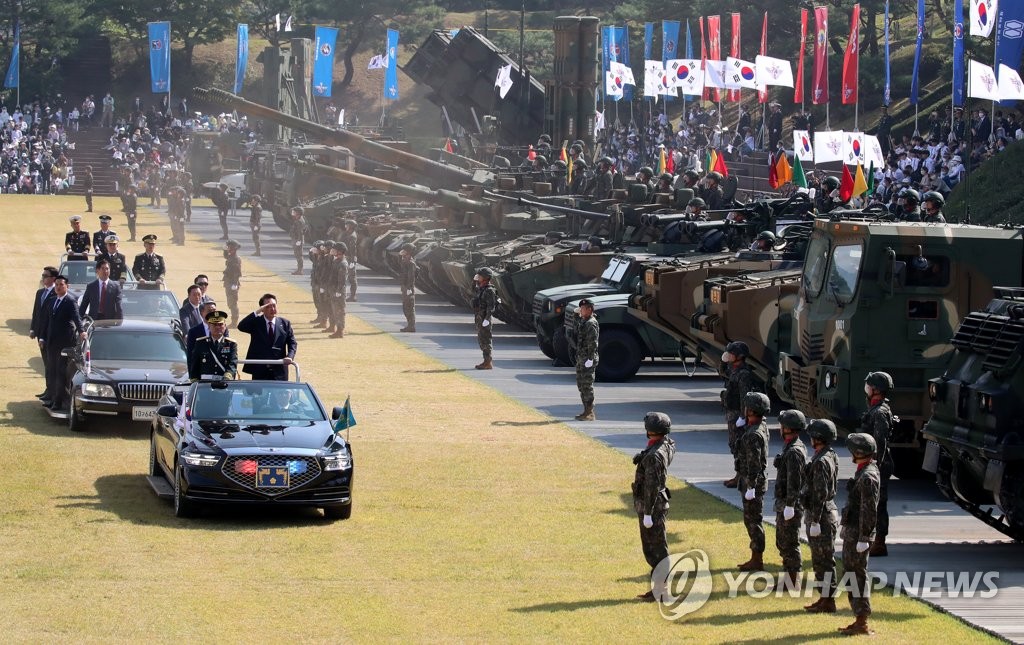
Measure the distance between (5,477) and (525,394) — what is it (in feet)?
29.9

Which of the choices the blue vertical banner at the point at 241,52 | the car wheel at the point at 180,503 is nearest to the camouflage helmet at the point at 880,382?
the car wheel at the point at 180,503

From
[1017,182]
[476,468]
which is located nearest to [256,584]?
[476,468]

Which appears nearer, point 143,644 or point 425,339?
point 143,644

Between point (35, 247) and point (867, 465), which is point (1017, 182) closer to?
point (867, 465)

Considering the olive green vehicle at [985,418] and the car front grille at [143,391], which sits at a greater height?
the olive green vehicle at [985,418]

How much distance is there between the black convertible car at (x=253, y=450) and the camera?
14.2 metres

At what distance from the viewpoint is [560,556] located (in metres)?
13.4

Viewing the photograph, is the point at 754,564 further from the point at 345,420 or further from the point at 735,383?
the point at 735,383

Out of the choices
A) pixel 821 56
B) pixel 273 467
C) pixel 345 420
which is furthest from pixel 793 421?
pixel 821 56

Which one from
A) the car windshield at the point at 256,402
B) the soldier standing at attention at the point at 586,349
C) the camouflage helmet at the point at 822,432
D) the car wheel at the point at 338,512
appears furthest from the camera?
the soldier standing at attention at the point at 586,349

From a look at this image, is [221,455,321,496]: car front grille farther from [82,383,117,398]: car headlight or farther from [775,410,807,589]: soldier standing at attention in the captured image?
[82,383,117,398]: car headlight

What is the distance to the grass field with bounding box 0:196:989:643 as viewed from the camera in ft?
36.4

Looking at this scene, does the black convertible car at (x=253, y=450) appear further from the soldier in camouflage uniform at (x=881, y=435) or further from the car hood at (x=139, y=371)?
the soldier in camouflage uniform at (x=881, y=435)

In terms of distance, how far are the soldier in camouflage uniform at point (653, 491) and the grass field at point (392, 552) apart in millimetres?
345
